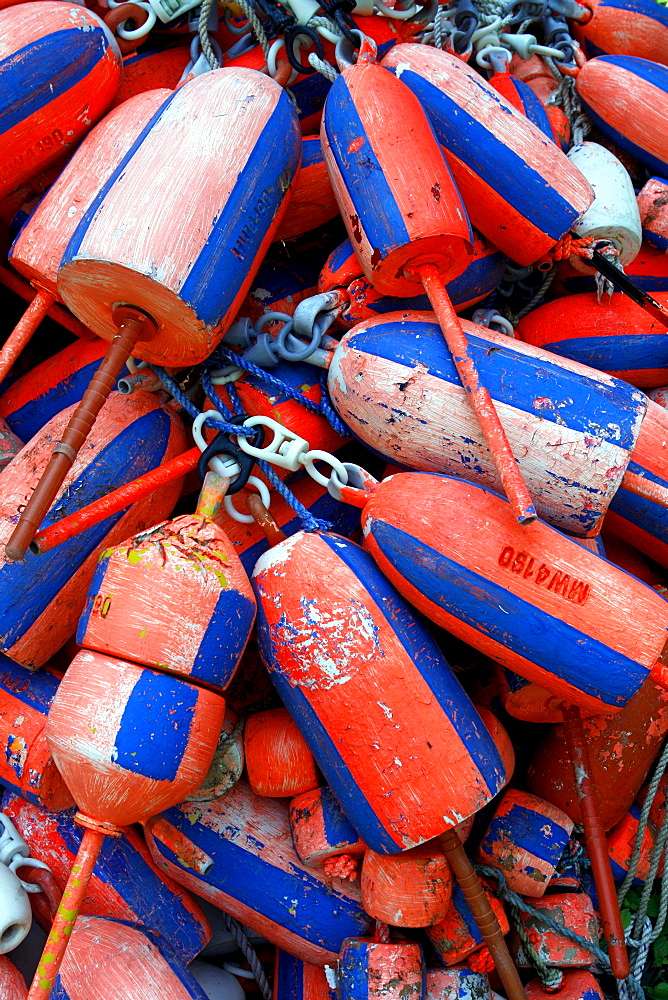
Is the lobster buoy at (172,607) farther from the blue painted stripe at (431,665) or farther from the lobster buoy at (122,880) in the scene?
the lobster buoy at (122,880)

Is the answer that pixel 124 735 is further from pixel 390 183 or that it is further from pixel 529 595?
pixel 390 183

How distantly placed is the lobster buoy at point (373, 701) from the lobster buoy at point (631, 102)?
116 centimetres

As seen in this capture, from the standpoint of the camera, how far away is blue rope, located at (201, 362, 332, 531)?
56.1 inches

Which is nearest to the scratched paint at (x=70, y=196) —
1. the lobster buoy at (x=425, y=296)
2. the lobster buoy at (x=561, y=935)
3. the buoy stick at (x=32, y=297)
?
the buoy stick at (x=32, y=297)

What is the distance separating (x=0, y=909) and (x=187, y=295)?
1037 millimetres

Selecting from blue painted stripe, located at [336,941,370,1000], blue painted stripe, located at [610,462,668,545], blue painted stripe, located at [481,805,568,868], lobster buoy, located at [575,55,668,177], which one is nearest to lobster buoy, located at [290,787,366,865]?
blue painted stripe, located at [336,941,370,1000]

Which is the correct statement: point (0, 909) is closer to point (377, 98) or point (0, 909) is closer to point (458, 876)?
point (458, 876)

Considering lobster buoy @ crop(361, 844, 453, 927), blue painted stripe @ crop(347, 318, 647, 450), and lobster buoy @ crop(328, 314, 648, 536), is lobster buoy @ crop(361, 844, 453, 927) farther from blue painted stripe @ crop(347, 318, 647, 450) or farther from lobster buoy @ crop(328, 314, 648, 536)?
blue painted stripe @ crop(347, 318, 647, 450)

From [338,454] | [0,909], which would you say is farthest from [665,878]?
[0,909]

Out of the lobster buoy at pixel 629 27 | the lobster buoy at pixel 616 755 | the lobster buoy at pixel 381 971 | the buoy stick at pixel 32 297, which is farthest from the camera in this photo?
the lobster buoy at pixel 629 27

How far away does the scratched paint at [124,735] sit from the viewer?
1.19 m

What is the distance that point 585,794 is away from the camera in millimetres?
1404

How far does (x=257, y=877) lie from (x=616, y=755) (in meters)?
0.69

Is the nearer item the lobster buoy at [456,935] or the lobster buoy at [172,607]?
the lobster buoy at [172,607]
